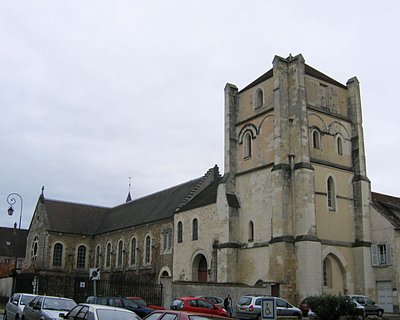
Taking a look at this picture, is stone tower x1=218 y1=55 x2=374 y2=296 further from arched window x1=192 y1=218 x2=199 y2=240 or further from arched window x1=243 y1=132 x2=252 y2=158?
arched window x1=192 y1=218 x2=199 y2=240

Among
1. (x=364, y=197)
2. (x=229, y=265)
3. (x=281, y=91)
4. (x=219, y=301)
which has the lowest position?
(x=219, y=301)

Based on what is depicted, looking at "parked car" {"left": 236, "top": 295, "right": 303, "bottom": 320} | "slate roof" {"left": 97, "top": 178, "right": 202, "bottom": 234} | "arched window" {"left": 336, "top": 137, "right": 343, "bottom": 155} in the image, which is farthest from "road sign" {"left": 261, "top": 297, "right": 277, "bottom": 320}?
"slate roof" {"left": 97, "top": 178, "right": 202, "bottom": 234}

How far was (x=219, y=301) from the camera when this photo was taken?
89.6 ft

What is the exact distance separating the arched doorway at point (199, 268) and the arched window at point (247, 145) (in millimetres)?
8356

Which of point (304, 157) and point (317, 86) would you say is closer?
point (304, 157)

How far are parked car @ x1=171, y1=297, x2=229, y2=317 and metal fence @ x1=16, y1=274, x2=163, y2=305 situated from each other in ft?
17.0

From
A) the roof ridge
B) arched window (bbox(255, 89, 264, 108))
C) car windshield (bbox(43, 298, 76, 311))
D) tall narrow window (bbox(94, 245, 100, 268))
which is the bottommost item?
car windshield (bbox(43, 298, 76, 311))

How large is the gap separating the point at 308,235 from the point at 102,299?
12983mm

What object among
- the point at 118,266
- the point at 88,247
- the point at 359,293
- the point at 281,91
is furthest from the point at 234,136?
the point at 88,247

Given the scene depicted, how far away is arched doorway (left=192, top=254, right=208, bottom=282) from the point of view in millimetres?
38594

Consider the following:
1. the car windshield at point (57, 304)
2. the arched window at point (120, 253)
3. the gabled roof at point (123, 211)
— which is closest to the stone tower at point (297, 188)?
the gabled roof at point (123, 211)

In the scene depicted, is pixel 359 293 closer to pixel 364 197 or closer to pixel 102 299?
pixel 364 197

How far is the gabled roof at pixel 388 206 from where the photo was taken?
34.0 metres

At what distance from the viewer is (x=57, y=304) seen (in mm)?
18188
